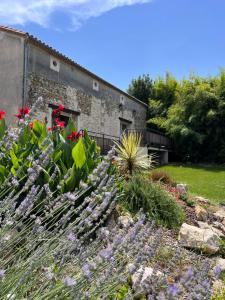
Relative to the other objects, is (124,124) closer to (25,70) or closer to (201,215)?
(25,70)

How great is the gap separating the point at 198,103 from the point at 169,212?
1539 cm

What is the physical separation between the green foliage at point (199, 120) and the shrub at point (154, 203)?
14.3m

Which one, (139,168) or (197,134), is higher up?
(197,134)

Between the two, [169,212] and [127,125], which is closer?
[169,212]

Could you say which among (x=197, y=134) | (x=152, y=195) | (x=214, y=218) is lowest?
(x=214, y=218)

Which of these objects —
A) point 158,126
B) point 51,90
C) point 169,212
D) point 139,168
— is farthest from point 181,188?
point 158,126

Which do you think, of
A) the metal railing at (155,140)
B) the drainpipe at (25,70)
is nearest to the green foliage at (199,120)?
the metal railing at (155,140)

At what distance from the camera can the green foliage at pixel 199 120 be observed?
19.2m

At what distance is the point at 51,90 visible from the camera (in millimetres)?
13188

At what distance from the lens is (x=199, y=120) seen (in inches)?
766

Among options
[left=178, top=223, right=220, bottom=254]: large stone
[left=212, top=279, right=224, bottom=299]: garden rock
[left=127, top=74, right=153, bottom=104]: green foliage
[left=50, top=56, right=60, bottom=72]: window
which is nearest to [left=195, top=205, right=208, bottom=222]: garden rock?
[left=178, top=223, right=220, bottom=254]: large stone

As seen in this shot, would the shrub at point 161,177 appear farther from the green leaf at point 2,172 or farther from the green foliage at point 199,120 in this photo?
the green foliage at point 199,120

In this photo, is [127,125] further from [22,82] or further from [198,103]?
[22,82]

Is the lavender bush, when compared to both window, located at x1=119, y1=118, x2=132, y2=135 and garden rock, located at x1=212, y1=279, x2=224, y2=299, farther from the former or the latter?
window, located at x1=119, y1=118, x2=132, y2=135
